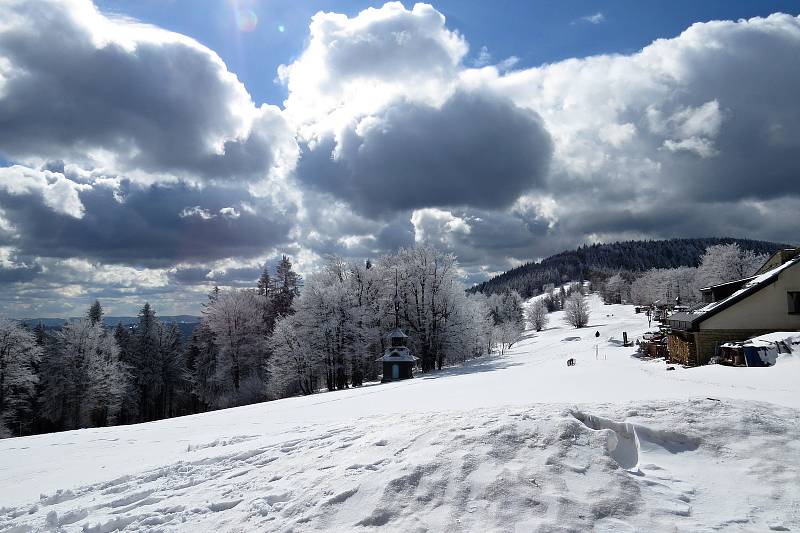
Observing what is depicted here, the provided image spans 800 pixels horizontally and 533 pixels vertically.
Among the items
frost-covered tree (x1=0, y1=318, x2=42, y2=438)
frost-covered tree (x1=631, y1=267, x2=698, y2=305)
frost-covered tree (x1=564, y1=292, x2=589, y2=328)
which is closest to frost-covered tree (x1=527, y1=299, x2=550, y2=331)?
frost-covered tree (x1=564, y1=292, x2=589, y2=328)

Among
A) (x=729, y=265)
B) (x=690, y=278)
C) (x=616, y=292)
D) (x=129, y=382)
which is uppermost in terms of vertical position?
(x=729, y=265)

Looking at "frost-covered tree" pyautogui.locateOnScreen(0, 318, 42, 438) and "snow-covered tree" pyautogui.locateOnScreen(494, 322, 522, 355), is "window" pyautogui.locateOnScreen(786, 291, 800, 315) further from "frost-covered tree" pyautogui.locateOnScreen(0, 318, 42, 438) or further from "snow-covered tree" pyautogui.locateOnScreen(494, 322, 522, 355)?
"frost-covered tree" pyautogui.locateOnScreen(0, 318, 42, 438)

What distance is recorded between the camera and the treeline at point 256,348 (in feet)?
136

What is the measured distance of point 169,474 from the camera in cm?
884

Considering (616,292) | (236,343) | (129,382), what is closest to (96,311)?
(129,382)

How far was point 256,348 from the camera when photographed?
165 ft

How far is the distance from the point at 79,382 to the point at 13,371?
533cm

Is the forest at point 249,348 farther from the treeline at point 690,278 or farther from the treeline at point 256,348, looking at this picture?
the treeline at point 690,278

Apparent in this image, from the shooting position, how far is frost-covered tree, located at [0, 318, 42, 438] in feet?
128

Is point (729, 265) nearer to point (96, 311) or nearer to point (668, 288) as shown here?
point (668, 288)

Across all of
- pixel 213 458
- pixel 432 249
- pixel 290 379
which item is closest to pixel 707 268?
pixel 432 249

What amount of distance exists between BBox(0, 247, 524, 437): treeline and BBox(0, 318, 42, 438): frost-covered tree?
0.10 metres

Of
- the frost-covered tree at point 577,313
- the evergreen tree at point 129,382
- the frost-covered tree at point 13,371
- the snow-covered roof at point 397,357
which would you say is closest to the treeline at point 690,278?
the frost-covered tree at point 577,313

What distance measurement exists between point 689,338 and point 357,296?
3124 centimetres
